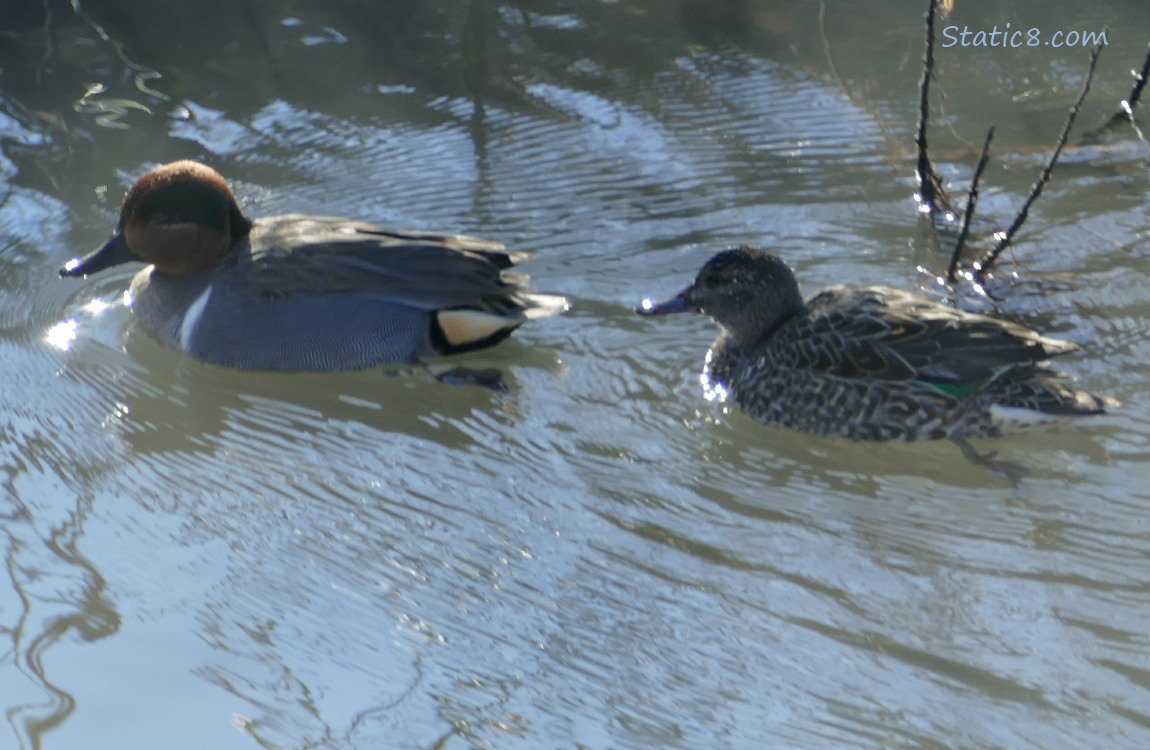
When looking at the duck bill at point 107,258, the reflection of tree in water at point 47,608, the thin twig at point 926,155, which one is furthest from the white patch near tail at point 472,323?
the thin twig at point 926,155

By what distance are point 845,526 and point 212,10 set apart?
5866 millimetres

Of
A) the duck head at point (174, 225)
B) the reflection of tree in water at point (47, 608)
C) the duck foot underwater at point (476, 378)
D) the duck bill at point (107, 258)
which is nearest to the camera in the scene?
the reflection of tree in water at point (47, 608)

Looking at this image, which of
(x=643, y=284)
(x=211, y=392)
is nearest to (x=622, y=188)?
(x=643, y=284)

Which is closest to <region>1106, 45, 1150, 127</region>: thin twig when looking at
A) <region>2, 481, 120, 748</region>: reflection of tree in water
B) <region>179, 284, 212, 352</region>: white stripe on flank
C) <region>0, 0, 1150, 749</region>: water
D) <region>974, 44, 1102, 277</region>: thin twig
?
<region>0, 0, 1150, 749</region>: water

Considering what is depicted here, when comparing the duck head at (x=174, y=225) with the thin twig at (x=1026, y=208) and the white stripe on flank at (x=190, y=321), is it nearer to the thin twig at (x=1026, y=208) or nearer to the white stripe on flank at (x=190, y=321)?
the white stripe on flank at (x=190, y=321)

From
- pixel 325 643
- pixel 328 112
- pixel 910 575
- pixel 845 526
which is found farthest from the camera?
pixel 328 112

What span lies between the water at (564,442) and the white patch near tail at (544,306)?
14 centimetres

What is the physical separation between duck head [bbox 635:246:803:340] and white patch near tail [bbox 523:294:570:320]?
346mm

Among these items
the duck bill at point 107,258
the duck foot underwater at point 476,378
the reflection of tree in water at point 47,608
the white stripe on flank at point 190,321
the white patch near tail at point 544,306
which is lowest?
the duck foot underwater at point 476,378

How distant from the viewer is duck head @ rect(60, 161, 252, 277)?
5.80 m

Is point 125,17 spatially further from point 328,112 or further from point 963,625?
point 963,625

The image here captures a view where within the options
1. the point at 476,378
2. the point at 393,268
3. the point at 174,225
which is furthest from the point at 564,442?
the point at 174,225

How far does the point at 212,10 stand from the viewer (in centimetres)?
854

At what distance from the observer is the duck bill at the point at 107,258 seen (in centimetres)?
590
